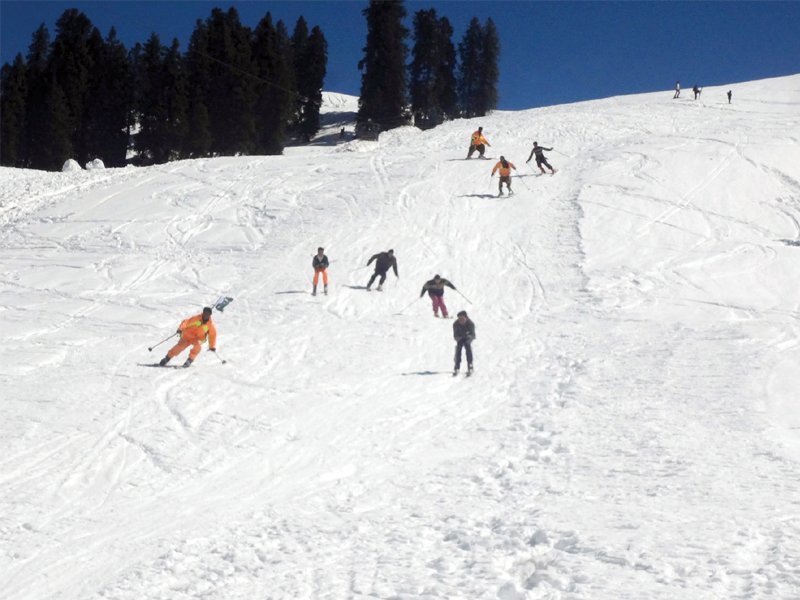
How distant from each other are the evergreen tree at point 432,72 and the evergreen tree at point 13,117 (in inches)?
1126

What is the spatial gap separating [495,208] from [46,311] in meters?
14.4

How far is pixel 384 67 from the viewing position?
60812 mm

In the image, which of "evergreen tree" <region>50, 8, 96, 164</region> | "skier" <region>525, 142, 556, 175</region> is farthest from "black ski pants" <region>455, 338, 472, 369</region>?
"evergreen tree" <region>50, 8, 96, 164</region>

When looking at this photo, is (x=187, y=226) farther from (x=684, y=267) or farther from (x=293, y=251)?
(x=684, y=267)

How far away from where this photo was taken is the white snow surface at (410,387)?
7.72 meters

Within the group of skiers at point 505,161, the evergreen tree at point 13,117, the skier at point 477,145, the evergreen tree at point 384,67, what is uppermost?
the evergreen tree at point 384,67

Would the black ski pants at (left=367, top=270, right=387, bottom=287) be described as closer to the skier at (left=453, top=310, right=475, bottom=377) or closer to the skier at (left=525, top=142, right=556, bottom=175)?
the skier at (left=453, top=310, right=475, bottom=377)

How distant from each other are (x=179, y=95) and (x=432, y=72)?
24.3 meters

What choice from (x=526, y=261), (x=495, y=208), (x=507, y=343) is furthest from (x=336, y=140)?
(x=507, y=343)

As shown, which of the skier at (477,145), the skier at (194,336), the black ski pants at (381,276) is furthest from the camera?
the skier at (477,145)

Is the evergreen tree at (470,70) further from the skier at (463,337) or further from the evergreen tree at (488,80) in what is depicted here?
the skier at (463,337)

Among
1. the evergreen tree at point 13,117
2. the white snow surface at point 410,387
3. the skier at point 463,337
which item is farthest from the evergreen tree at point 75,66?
the skier at point 463,337

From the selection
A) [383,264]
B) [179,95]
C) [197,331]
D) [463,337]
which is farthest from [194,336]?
[179,95]

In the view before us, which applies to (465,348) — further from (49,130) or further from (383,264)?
(49,130)
